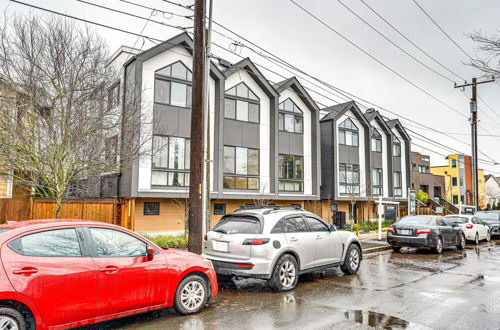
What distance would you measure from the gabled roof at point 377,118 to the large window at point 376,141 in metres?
0.80

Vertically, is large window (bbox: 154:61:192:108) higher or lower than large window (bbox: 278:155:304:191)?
higher

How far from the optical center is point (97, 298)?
486cm

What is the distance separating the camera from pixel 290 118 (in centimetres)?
2267

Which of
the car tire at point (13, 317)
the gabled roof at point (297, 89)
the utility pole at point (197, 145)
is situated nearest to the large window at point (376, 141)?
the gabled roof at point (297, 89)

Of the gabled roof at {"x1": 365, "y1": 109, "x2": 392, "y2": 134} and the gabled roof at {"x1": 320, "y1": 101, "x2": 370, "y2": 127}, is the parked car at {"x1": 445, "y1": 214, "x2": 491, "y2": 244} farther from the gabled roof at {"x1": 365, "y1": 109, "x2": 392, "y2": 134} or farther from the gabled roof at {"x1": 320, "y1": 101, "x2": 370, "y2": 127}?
the gabled roof at {"x1": 365, "y1": 109, "x2": 392, "y2": 134}

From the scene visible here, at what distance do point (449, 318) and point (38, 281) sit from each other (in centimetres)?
592

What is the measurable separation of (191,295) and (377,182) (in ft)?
81.9

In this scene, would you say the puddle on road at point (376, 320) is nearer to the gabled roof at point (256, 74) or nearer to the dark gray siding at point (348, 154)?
the gabled roof at point (256, 74)

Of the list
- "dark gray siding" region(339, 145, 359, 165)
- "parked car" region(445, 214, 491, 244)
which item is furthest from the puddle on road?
"dark gray siding" region(339, 145, 359, 165)

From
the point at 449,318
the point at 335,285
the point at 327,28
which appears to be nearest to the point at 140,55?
the point at 327,28

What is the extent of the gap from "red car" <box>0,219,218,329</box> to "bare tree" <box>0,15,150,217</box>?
5965 millimetres

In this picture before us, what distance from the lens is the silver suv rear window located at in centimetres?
762

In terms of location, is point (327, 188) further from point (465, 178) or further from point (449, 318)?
point (465, 178)

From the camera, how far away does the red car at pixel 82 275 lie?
430 centimetres
